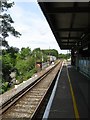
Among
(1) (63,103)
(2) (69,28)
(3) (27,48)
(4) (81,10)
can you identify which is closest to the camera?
(1) (63,103)

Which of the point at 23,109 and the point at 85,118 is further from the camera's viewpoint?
the point at 23,109

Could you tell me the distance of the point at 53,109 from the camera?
39.9 feet

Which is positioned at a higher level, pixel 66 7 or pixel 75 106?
pixel 66 7

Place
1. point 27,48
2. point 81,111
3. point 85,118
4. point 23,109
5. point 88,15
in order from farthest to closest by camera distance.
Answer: point 27,48 < point 88,15 < point 23,109 < point 81,111 < point 85,118

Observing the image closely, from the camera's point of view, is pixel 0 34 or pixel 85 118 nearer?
pixel 85 118

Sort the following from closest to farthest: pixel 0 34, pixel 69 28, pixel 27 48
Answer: pixel 69 28, pixel 0 34, pixel 27 48

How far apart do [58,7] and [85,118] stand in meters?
9.92

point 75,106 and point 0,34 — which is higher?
point 0,34

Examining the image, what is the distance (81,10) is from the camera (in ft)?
59.8

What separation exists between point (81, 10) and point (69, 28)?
41.9 feet

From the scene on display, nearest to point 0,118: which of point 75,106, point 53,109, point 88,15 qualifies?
point 53,109

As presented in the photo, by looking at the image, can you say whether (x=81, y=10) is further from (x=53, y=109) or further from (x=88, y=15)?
(x=53, y=109)

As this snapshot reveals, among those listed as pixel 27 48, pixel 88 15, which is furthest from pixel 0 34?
pixel 27 48

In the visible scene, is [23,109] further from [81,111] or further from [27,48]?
[27,48]
